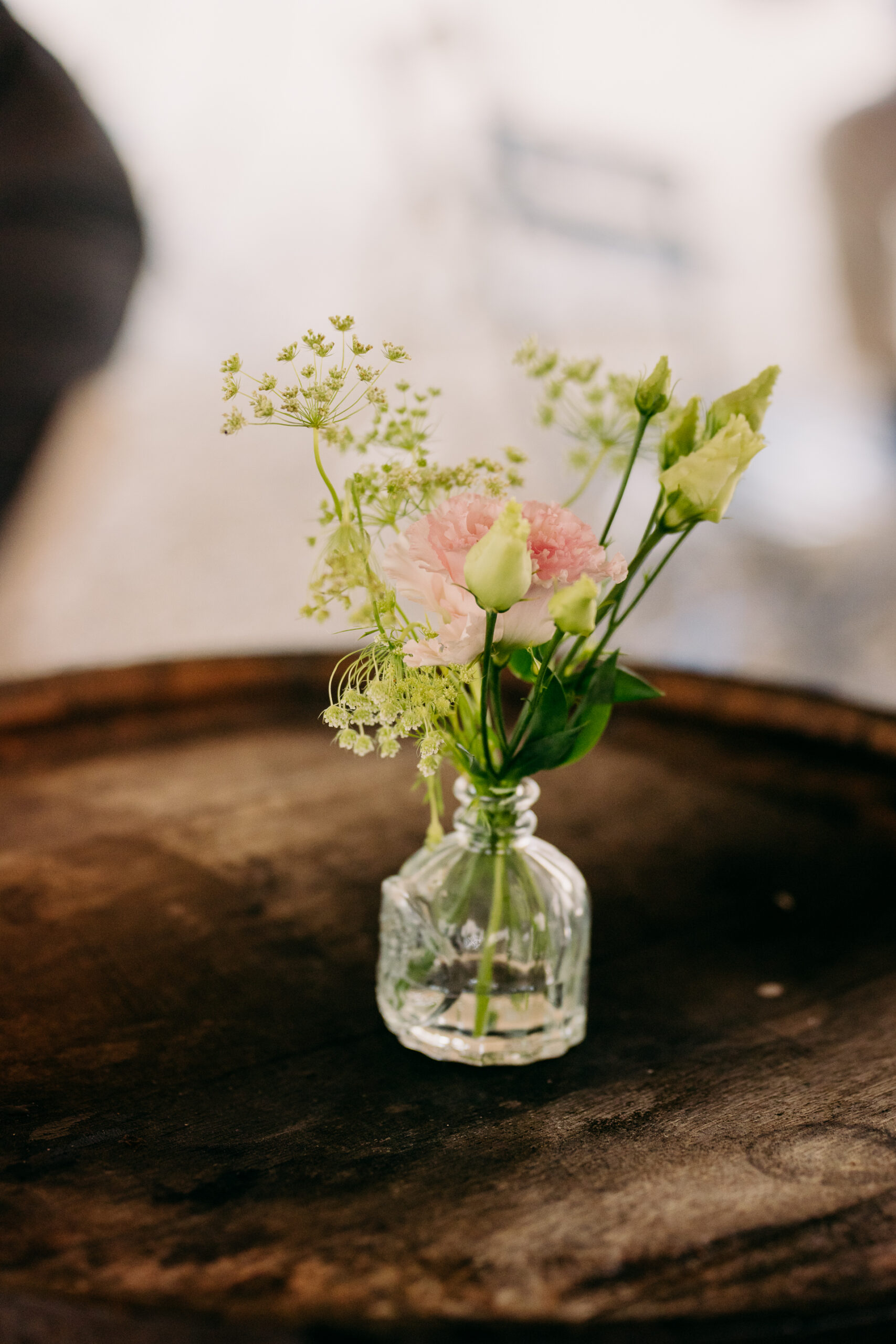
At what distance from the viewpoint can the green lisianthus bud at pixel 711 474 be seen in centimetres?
59

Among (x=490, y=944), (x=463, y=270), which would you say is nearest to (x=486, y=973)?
Result: (x=490, y=944)

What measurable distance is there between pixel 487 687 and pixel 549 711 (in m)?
0.04

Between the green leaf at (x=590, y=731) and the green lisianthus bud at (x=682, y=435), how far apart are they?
0.15 m

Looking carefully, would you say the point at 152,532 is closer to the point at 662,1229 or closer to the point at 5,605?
the point at 5,605

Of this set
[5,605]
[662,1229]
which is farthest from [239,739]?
[5,605]

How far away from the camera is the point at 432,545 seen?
1.95ft

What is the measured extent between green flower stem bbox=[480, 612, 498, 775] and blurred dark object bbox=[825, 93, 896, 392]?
12.9 feet

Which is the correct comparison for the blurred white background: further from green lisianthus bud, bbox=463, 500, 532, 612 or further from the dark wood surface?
green lisianthus bud, bbox=463, 500, 532, 612

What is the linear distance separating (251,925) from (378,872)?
0.14m

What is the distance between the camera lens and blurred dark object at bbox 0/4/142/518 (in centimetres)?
255

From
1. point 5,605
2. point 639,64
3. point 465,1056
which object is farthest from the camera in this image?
point 639,64

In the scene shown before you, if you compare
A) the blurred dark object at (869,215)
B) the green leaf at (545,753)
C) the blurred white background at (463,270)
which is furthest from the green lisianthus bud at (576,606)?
the blurred dark object at (869,215)

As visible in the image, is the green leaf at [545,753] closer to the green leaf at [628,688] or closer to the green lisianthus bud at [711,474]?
the green leaf at [628,688]

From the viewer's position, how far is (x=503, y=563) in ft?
1.76
